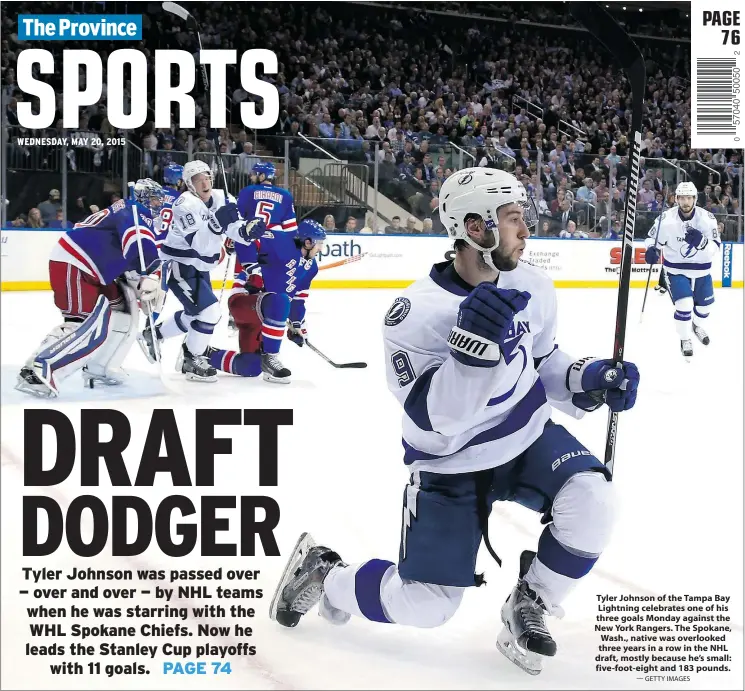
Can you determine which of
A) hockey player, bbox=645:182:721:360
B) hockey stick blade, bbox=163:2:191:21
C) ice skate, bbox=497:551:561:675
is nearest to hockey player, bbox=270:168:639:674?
ice skate, bbox=497:551:561:675

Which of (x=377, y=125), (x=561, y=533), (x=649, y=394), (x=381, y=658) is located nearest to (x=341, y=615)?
(x=381, y=658)

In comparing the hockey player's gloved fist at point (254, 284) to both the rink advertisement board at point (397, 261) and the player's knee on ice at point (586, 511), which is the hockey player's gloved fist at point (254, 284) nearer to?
the rink advertisement board at point (397, 261)

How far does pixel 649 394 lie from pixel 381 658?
190cm

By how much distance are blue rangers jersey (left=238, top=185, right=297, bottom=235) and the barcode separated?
2.44m

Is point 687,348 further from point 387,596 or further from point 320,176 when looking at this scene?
point 387,596

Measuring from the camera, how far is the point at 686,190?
3.93 meters

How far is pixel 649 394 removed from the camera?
3248 millimetres

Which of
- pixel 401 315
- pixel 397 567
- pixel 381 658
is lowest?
pixel 381 658

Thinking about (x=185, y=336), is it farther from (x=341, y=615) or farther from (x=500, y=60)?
(x=341, y=615)

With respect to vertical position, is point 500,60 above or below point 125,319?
above

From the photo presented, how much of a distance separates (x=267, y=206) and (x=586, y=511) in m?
2.65

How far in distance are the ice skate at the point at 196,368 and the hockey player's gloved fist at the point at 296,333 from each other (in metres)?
0.63

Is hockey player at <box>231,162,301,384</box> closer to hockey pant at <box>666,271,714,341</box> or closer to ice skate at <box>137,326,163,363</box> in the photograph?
ice skate at <box>137,326,163,363</box>

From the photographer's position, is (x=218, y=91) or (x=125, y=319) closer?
(x=218, y=91)
